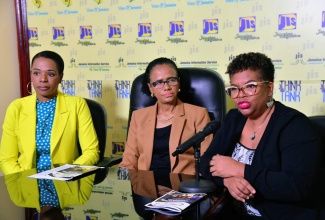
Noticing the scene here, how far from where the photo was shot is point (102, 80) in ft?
10.6

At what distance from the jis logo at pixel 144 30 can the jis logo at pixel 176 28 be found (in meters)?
0.18

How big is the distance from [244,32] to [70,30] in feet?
4.88

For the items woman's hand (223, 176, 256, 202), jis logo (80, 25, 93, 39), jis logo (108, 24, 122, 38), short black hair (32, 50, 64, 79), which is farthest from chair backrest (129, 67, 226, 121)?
jis logo (80, 25, 93, 39)

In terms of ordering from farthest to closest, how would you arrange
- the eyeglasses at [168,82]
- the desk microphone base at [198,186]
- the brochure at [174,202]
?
the eyeglasses at [168,82] < the desk microphone base at [198,186] < the brochure at [174,202]

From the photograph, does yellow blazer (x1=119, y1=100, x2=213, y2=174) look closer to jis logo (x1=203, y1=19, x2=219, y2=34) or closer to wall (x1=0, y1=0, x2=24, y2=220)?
jis logo (x1=203, y1=19, x2=219, y2=34)

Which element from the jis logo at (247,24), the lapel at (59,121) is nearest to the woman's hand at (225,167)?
the lapel at (59,121)

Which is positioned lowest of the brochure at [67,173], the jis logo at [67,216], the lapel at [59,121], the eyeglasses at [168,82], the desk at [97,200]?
the desk at [97,200]

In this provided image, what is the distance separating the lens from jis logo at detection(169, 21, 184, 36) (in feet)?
9.51

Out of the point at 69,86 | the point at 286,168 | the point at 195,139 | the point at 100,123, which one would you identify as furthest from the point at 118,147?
the point at 286,168

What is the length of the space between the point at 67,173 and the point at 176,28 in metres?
1.52

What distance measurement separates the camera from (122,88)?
3.17 metres

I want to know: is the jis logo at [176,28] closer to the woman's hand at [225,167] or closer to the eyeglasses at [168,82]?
the eyeglasses at [168,82]

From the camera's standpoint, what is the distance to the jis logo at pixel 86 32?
3.21 meters

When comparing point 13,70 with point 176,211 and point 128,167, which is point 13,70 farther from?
point 176,211
